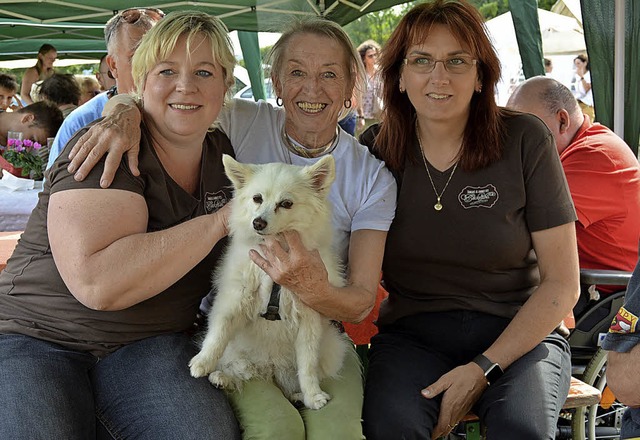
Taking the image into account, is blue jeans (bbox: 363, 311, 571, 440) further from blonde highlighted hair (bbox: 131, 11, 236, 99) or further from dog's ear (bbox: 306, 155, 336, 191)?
blonde highlighted hair (bbox: 131, 11, 236, 99)

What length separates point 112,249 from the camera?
2139 mm

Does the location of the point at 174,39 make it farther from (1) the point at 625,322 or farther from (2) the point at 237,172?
(1) the point at 625,322

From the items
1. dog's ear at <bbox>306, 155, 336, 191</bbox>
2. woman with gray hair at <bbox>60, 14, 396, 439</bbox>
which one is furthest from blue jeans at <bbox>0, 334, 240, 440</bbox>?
dog's ear at <bbox>306, 155, 336, 191</bbox>

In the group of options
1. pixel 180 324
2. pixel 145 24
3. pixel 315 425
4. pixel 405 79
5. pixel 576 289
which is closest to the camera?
pixel 315 425

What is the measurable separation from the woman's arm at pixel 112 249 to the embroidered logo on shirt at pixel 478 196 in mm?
1024

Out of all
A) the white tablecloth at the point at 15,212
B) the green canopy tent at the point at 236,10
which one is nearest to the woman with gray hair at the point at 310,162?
the white tablecloth at the point at 15,212

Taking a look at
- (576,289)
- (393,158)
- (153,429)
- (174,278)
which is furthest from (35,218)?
(576,289)

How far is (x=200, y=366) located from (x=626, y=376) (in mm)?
1275

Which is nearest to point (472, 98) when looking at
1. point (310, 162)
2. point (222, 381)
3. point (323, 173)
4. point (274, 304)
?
point (310, 162)

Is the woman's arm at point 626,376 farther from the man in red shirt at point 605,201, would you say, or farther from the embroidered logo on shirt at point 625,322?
the man in red shirt at point 605,201

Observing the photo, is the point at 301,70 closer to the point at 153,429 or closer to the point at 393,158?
the point at 393,158

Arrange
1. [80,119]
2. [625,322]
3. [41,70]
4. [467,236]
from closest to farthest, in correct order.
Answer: [625,322]
[467,236]
[80,119]
[41,70]

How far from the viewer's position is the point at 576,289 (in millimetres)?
2604

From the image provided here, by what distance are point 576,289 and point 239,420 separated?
134 centimetres
